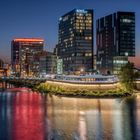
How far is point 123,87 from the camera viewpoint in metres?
152

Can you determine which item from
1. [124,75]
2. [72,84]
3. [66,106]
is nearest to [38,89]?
[72,84]

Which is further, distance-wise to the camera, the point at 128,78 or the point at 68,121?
the point at 128,78

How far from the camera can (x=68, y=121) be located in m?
84.7

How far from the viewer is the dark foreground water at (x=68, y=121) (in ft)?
229

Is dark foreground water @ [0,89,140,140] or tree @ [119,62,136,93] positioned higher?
tree @ [119,62,136,93]

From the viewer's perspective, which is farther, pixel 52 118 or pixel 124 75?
pixel 124 75

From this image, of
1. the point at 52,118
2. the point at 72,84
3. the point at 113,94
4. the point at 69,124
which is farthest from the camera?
the point at 72,84

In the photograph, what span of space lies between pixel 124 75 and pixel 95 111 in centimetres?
5749

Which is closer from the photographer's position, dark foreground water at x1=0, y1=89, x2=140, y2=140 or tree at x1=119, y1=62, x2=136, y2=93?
dark foreground water at x1=0, y1=89, x2=140, y2=140

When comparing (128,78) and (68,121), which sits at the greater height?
(128,78)

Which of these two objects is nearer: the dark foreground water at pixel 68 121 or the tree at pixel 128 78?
the dark foreground water at pixel 68 121

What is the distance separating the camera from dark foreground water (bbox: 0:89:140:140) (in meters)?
69.9

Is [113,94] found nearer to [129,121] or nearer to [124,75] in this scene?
[124,75]

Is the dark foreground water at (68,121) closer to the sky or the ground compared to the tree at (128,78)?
closer to the ground
